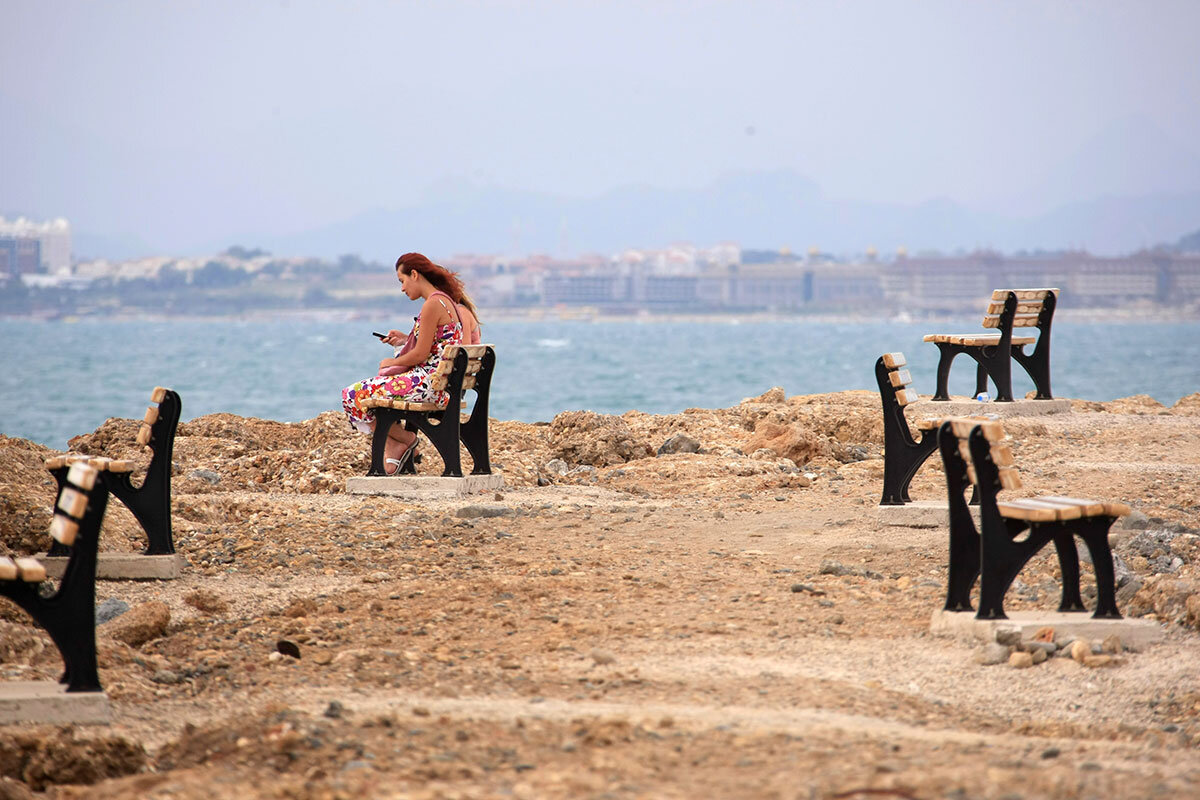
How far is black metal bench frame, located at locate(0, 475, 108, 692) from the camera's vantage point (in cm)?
466

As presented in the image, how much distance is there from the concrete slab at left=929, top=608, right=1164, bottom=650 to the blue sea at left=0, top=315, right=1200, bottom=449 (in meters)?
34.8

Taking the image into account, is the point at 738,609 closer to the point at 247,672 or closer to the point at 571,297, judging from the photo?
the point at 247,672

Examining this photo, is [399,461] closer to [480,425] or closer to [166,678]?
[480,425]

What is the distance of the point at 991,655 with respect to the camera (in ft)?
17.5

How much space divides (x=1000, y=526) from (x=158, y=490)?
3.99 meters

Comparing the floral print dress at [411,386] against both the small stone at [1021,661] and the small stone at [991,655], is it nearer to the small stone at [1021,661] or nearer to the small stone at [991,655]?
the small stone at [991,655]

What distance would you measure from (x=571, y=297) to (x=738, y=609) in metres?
177

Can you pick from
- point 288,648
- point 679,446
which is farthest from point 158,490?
point 679,446

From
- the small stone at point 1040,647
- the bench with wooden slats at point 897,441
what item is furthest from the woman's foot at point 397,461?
the small stone at point 1040,647

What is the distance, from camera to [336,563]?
7.14 m

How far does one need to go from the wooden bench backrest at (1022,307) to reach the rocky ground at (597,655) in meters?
3.23

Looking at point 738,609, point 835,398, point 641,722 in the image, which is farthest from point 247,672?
point 835,398

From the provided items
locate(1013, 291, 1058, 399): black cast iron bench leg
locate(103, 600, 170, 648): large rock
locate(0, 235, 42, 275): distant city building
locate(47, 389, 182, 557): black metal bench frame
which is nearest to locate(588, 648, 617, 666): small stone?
locate(103, 600, 170, 648): large rock

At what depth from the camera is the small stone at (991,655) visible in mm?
5324
